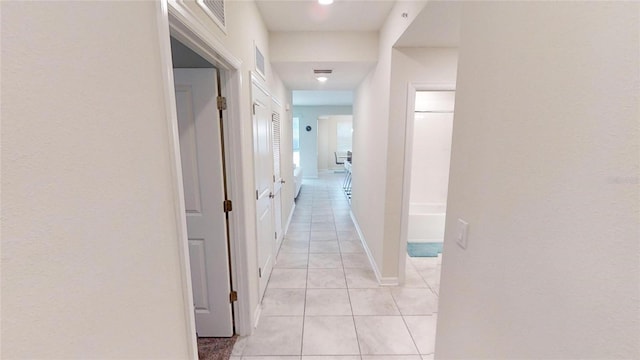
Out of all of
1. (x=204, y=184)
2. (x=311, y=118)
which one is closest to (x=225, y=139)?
(x=204, y=184)

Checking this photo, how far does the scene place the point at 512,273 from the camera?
913mm

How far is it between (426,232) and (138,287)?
12.4 ft

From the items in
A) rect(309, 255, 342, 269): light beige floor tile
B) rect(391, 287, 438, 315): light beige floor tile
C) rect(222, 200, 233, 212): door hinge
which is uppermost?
rect(222, 200, 233, 212): door hinge

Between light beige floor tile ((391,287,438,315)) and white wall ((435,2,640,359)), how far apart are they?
131 cm

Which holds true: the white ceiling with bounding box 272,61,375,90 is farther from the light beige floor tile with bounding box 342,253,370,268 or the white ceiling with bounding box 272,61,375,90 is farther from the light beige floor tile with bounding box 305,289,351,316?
the light beige floor tile with bounding box 305,289,351,316

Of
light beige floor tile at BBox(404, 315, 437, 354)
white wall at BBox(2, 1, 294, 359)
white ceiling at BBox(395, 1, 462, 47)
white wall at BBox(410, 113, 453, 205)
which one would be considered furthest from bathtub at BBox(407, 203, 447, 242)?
white wall at BBox(2, 1, 294, 359)

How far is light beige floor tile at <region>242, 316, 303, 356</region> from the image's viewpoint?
1975 mm

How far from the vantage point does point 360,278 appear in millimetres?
2982

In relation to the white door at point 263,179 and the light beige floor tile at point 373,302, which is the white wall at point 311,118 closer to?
the white door at point 263,179

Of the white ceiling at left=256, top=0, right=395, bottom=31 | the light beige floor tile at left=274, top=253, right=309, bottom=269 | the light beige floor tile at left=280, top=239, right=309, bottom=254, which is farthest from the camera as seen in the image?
the light beige floor tile at left=280, top=239, right=309, bottom=254

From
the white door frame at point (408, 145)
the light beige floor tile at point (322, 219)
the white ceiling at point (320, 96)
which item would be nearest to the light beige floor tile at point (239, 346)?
the white door frame at point (408, 145)

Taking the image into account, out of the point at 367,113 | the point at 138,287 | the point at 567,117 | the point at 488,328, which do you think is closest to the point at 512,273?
the point at 488,328

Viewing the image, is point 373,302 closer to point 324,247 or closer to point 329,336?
point 329,336

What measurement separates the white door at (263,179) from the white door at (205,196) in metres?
0.45
